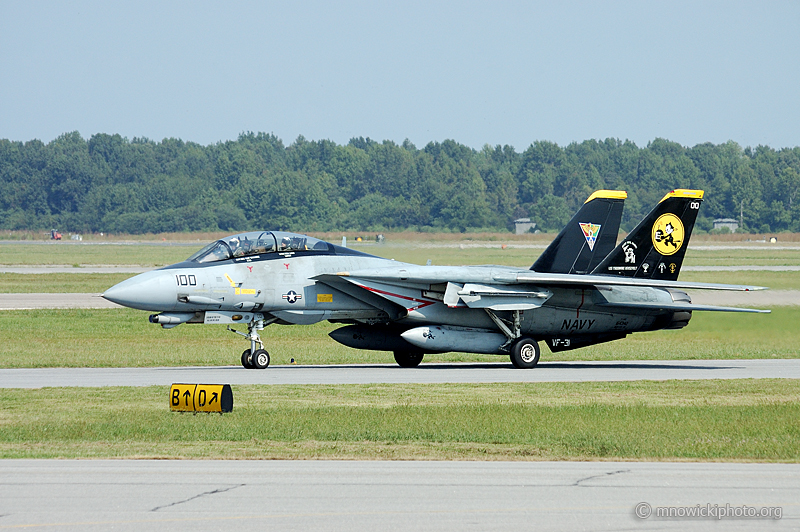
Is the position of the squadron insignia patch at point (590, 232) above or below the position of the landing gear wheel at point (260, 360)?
above

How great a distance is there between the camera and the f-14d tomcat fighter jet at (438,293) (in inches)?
831

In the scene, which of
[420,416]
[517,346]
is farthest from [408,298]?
[420,416]

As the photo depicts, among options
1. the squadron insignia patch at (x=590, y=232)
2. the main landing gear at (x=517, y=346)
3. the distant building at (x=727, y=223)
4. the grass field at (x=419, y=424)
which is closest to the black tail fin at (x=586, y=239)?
the squadron insignia patch at (x=590, y=232)

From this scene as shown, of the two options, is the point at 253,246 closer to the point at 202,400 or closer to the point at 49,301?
the point at 202,400

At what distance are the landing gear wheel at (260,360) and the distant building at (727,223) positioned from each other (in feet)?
368

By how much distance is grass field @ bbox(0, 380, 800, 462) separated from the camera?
38.3 ft

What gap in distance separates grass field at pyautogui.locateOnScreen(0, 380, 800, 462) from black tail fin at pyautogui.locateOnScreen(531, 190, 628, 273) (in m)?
6.28

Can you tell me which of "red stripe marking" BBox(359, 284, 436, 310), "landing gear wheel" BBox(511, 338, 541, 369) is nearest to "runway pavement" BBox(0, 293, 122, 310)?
"red stripe marking" BBox(359, 284, 436, 310)

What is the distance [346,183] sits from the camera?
495ft

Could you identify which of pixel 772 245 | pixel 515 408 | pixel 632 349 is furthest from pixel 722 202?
pixel 515 408

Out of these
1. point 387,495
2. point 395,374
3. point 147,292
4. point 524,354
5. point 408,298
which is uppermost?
point 147,292

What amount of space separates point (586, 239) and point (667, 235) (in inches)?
73.3

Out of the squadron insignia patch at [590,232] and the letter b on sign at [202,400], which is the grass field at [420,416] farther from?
the squadron insignia patch at [590,232]

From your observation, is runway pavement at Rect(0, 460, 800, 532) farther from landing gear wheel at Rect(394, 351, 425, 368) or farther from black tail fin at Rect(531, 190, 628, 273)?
black tail fin at Rect(531, 190, 628, 273)
